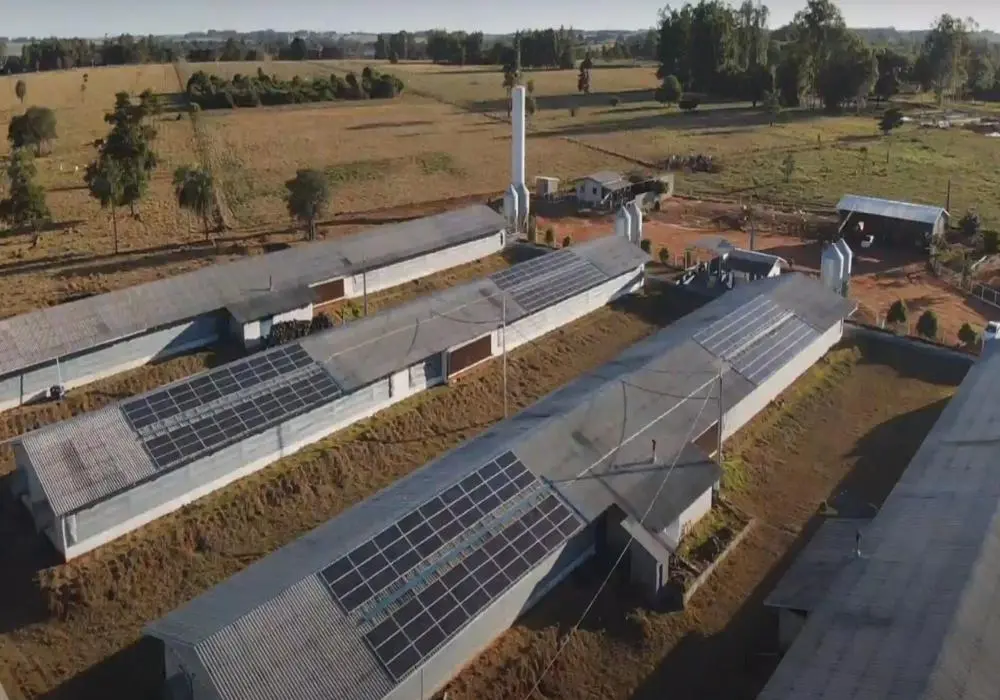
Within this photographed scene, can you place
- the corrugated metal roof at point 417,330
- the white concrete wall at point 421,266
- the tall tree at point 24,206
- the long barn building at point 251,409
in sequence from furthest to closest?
1. the tall tree at point 24,206
2. the white concrete wall at point 421,266
3. the corrugated metal roof at point 417,330
4. the long barn building at point 251,409

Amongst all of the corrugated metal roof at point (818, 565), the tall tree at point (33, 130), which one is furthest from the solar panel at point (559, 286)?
the tall tree at point (33, 130)

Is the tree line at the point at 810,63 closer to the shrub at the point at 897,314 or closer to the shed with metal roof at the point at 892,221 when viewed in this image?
the shed with metal roof at the point at 892,221

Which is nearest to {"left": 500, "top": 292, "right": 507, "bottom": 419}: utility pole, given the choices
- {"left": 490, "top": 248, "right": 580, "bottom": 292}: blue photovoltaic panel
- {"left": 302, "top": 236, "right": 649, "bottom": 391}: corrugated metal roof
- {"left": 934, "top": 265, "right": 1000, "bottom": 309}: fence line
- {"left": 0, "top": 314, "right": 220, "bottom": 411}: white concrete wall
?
{"left": 302, "top": 236, "right": 649, "bottom": 391}: corrugated metal roof

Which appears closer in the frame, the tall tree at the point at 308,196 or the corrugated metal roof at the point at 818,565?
the corrugated metal roof at the point at 818,565

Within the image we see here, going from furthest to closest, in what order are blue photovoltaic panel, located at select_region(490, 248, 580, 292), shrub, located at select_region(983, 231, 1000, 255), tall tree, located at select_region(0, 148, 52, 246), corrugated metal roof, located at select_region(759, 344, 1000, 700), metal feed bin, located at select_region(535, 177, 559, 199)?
metal feed bin, located at select_region(535, 177, 559, 199)
shrub, located at select_region(983, 231, 1000, 255)
tall tree, located at select_region(0, 148, 52, 246)
blue photovoltaic panel, located at select_region(490, 248, 580, 292)
corrugated metal roof, located at select_region(759, 344, 1000, 700)

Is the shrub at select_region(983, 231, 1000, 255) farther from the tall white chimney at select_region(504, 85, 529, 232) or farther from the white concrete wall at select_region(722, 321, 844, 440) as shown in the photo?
the tall white chimney at select_region(504, 85, 529, 232)

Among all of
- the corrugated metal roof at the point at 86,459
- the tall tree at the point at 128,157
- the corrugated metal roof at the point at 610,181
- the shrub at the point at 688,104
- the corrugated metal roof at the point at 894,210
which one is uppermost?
Answer: the shrub at the point at 688,104

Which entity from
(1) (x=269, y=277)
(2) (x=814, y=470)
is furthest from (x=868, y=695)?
(1) (x=269, y=277)
